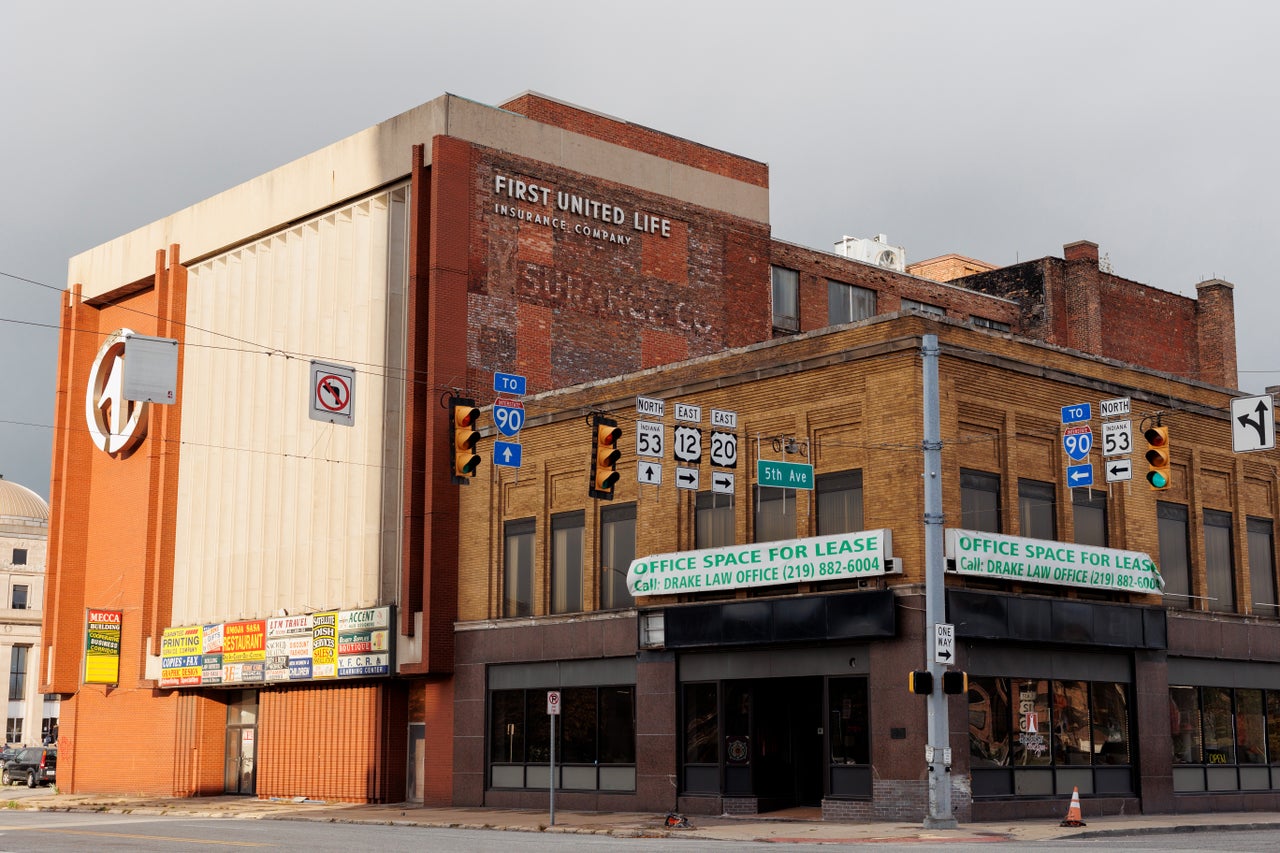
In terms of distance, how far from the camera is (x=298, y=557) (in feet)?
150

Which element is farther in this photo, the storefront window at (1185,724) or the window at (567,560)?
the window at (567,560)

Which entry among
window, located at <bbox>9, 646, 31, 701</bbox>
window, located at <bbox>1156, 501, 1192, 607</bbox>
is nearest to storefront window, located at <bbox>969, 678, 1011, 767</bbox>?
window, located at <bbox>1156, 501, 1192, 607</bbox>

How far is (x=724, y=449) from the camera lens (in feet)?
107

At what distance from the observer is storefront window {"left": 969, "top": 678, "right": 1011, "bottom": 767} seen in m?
31.4

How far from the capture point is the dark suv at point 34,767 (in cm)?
6291

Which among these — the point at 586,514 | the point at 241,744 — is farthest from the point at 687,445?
the point at 241,744

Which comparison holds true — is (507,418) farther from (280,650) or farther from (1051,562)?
(280,650)

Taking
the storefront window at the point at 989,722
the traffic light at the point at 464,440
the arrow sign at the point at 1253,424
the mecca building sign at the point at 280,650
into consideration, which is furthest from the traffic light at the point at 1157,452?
the mecca building sign at the point at 280,650

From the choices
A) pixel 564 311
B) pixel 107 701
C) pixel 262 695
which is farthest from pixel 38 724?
pixel 564 311

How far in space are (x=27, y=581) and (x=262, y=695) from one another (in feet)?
296

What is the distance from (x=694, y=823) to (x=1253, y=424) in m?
14.4

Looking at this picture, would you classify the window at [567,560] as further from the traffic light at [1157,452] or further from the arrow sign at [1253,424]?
the arrow sign at [1253,424]

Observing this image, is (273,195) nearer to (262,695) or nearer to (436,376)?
(436,376)

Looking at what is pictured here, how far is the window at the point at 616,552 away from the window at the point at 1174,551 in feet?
42.7
